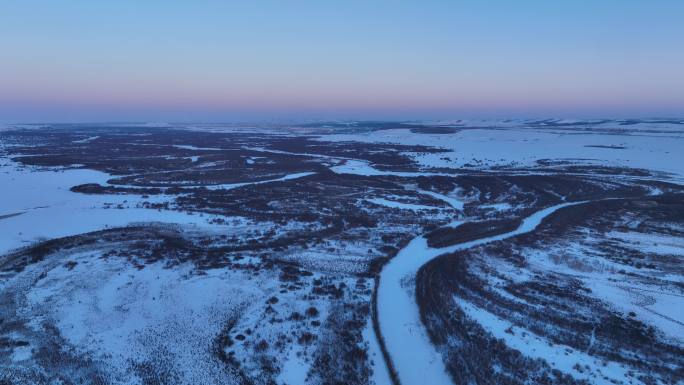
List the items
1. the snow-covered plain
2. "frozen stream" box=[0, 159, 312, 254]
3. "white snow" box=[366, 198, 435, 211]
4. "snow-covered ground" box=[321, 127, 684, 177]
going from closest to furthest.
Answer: the snow-covered plain
"frozen stream" box=[0, 159, 312, 254]
"white snow" box=[366, 198, 435, 211]
"snow-covered ground" box=[321, 127, 684, 177]

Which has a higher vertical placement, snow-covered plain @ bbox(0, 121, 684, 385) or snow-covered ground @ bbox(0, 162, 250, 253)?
snow-covered ground @ bbox(0, 162, 250, 253)

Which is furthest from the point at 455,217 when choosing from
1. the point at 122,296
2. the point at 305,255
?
the point at 122,296

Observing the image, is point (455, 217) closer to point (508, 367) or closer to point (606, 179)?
point (508, 367)

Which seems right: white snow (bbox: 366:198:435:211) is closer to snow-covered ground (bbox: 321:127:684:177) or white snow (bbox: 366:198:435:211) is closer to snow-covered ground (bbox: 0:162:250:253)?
snow-covered ground (bbox: 0:162:250:253)

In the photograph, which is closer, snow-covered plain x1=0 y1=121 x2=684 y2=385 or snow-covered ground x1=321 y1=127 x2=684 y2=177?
snow-covered plain x1=0 y1=121 x2=684 y2=385

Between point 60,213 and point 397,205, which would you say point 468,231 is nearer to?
point 397,205

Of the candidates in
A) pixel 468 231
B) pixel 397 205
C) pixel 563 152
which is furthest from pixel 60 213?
pixel 563 152

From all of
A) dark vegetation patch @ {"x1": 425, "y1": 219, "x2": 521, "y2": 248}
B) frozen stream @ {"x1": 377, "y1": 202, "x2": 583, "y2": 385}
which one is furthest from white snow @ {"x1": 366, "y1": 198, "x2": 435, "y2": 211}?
frozen stream @ {"x1": 377, "y1": 202, "x2": 583, "y2": 385}

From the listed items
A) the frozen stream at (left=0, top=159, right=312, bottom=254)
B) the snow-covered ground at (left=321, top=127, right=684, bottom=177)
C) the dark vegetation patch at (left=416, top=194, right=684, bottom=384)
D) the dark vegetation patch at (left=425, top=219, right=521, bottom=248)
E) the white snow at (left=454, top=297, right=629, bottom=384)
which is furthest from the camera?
the snow-covered ground at (left=321, top=127, right=684, bottom=177)

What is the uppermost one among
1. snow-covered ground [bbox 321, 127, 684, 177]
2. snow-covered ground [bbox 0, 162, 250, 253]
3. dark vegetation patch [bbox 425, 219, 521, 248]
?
snow-covered ground [bbox 321, 127, 684, 177]
